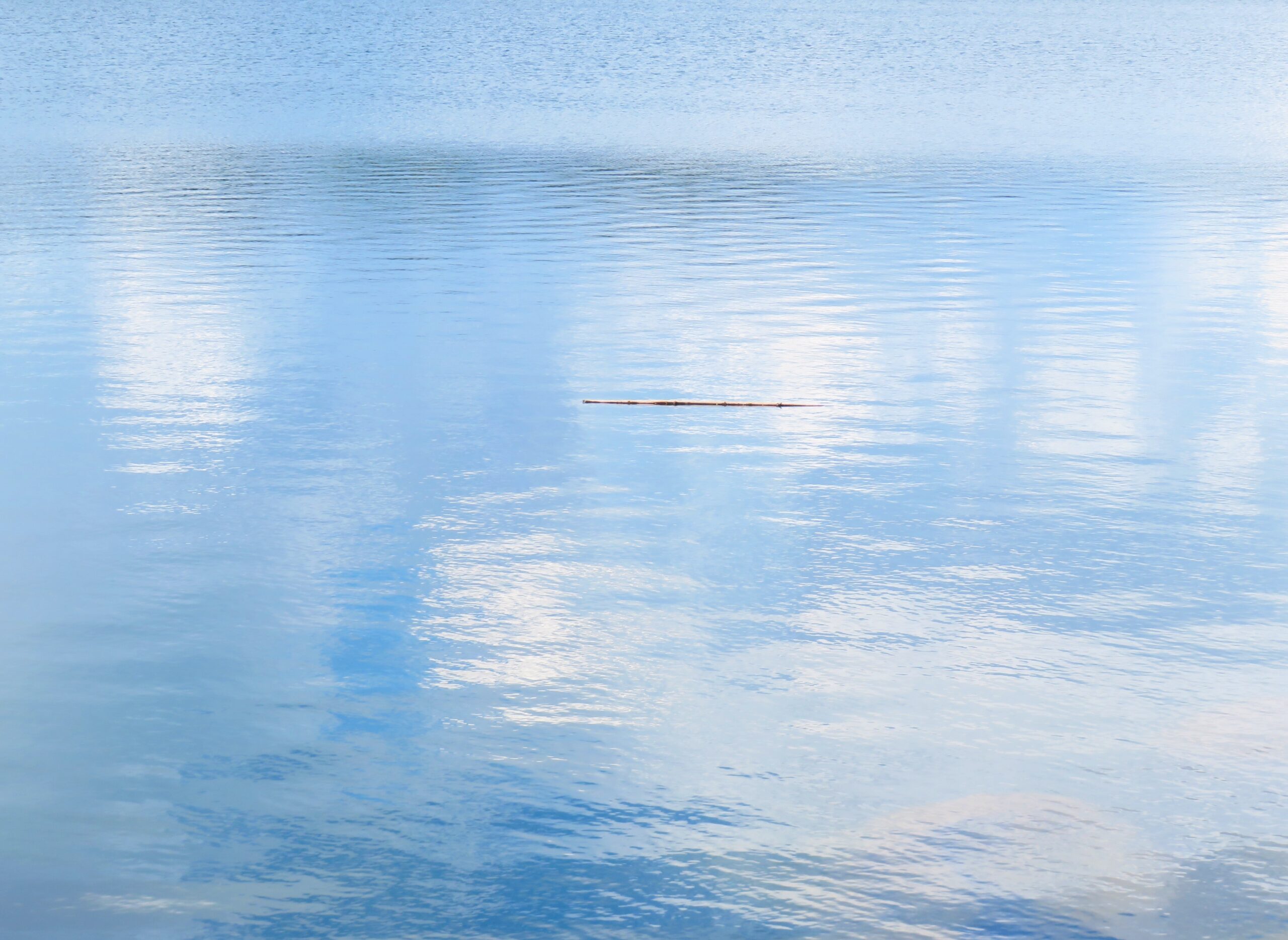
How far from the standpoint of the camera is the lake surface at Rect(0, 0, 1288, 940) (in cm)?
808

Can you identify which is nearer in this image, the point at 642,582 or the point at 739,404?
the point at 642,582

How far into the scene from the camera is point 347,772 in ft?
30.0

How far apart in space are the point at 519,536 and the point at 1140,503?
19.7 feet

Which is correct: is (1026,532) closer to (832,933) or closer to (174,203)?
(832,933)

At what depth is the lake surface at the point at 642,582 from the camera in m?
Result: 8.08

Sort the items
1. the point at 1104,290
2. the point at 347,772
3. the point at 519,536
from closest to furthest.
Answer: the point at 347,772 < the point at 519,536 < the point at 1104,290

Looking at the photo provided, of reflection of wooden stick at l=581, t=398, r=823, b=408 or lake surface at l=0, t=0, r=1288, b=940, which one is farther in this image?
reflection of wooden stick at l=581, t=398, r=823, b=408

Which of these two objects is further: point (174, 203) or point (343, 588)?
point (174, 203)

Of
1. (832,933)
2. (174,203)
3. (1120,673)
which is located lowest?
(832,933)

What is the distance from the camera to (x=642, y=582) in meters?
12.4

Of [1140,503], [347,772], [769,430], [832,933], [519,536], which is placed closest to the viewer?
[832,933]

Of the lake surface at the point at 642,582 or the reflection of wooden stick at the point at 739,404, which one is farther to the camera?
the reflection of wooden stick at the point at 739,404

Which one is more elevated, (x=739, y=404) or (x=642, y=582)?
(x=739, y=404)

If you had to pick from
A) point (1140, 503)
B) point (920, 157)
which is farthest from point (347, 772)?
point (920, 157)
